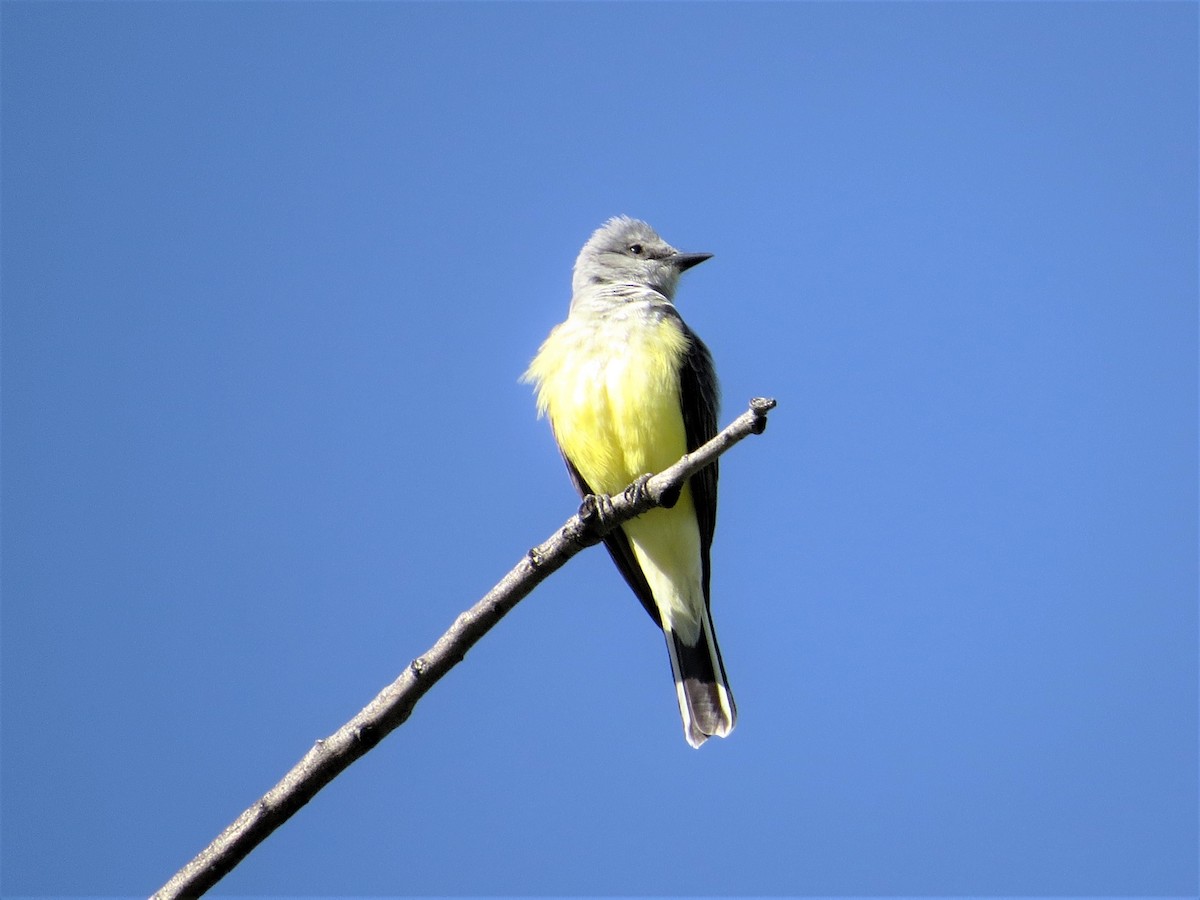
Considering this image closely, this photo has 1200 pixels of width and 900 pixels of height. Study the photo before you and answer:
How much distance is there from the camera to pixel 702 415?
774 cm

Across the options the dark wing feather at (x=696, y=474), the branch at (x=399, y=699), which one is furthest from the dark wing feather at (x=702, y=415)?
the branch at (x=399, y=699)

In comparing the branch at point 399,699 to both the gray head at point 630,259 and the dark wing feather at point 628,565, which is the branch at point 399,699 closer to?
the dark wing feather at point 628,565

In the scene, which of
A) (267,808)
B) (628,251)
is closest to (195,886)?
(267,808)

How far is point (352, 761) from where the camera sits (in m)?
4.82

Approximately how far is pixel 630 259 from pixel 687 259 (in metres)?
0.42

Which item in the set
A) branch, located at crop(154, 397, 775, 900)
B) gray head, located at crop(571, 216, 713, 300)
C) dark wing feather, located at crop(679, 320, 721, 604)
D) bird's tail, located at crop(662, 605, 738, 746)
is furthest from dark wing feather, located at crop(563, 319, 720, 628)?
branch, located at crop(154, 397, 775, 900)

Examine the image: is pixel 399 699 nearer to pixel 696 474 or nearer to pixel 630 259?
pixel 696 474

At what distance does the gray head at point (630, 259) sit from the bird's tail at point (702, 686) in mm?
2603

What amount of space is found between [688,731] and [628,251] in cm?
376

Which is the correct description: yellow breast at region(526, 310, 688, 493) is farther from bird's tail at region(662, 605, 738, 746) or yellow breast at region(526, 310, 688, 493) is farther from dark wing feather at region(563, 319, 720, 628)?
bird's tail at region(662, 605, 738, 746)

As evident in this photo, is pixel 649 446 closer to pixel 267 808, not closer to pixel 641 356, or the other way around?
pixel 641 356

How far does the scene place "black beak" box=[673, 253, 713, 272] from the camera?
9.62 m

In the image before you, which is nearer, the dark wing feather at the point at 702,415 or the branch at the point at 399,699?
the branch at the point at 399,699

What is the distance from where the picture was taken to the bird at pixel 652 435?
7.55m
